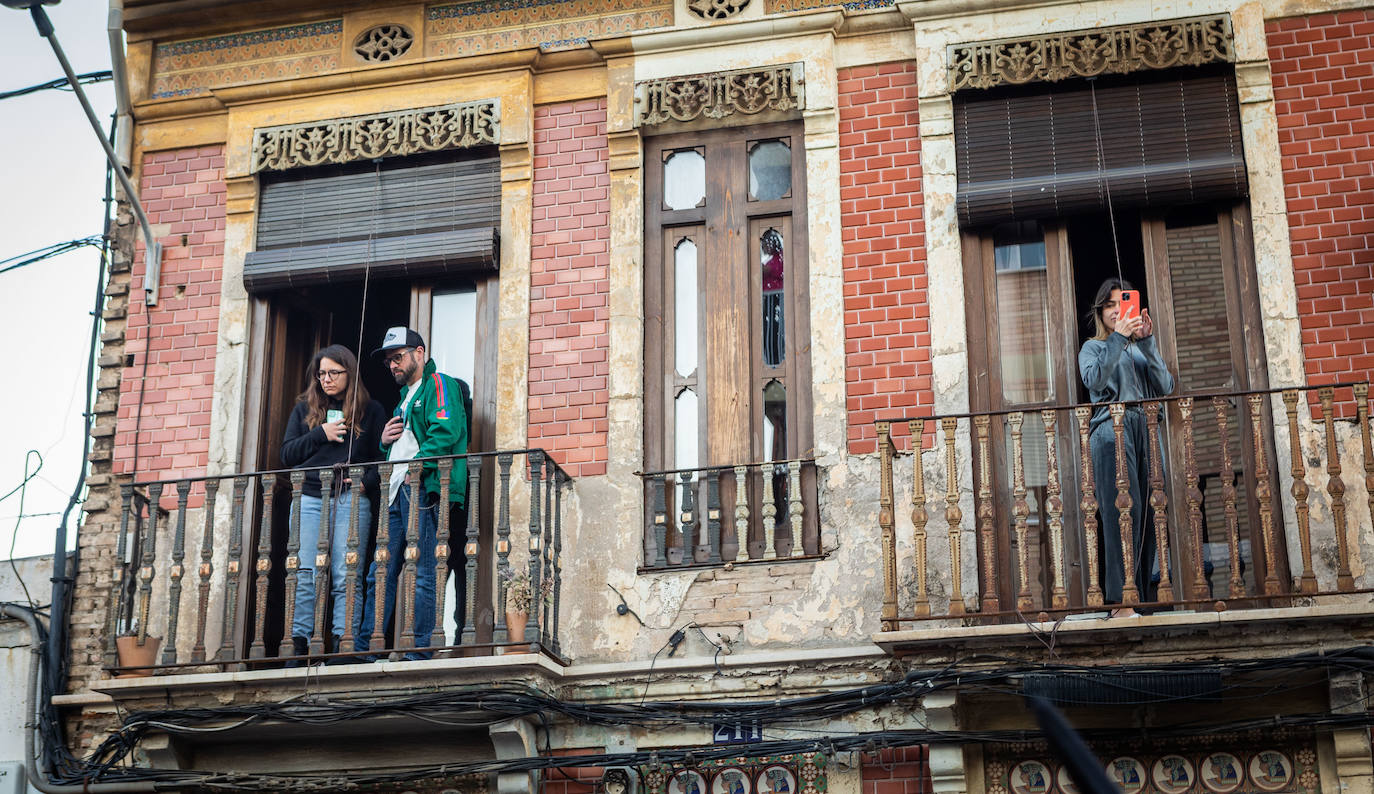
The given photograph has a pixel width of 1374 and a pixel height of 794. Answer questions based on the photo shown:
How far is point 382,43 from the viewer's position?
10211 millimetres

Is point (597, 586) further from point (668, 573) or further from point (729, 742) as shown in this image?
point (729, 742)

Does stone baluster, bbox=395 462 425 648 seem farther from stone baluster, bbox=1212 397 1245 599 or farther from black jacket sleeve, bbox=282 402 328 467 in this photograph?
stone baluster, bbox=1212 397 1245 599

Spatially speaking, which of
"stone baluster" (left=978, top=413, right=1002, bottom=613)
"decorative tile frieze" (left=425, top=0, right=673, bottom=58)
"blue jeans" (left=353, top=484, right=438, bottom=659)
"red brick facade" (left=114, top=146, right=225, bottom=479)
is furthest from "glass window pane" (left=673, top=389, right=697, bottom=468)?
"red brick facade" (left=114, top=146, right=225, bottom=479)

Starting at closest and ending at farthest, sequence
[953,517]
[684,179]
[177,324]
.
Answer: [953,517] → [684,179] → [177,324]

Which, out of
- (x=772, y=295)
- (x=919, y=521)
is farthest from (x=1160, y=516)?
(x=772, y=295)

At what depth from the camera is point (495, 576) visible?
352 inches

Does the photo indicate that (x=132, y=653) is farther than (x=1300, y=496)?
Yes

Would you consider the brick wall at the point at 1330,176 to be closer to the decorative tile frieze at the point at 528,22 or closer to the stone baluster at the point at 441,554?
the decorative tile frieze at the point at 528,22

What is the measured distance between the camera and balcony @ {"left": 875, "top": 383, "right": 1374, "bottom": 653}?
7.67 metres

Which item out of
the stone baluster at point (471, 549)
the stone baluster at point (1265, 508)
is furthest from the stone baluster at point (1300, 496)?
the stone baluster at point (471, 549)

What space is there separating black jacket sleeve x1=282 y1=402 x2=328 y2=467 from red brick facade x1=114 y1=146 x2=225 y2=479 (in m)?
0.64

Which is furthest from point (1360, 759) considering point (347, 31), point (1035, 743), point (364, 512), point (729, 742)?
A: point (347, 31)

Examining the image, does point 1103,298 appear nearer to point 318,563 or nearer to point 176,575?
point 318,563

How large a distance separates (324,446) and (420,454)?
718 mm
